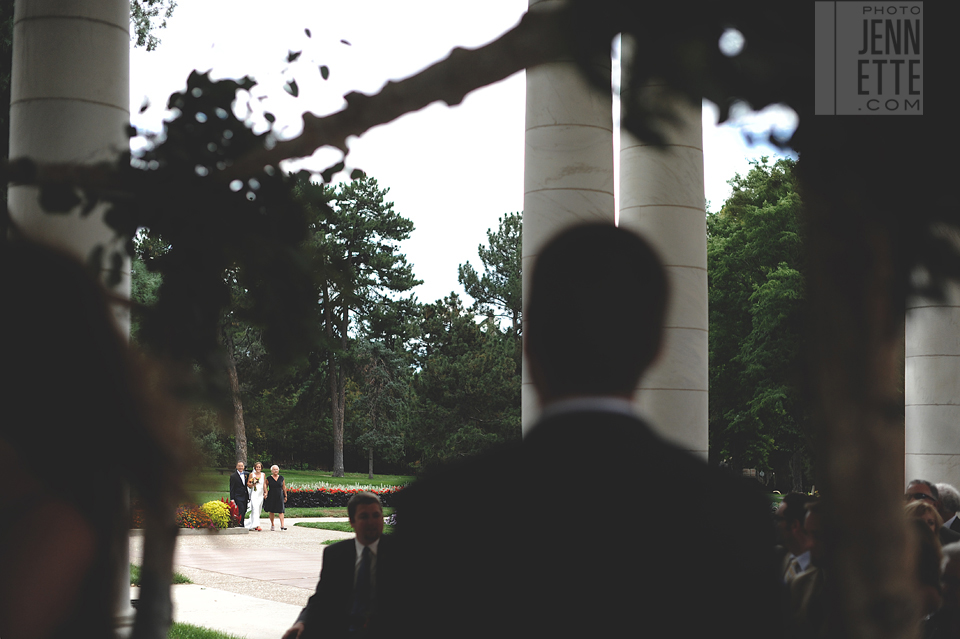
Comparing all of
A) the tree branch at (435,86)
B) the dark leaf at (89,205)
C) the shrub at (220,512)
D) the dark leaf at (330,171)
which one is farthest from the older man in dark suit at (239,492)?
the tree branch at (435,86)

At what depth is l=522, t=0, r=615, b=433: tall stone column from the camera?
1249 cm

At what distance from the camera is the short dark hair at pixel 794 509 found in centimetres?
813

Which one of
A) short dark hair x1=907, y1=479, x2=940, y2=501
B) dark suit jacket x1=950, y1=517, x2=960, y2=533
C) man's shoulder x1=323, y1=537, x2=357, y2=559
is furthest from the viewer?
dark suit jacket x1=950, y1=517, x2=960, y2=533

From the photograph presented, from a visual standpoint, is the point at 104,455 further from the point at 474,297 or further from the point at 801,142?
the point at 474,297

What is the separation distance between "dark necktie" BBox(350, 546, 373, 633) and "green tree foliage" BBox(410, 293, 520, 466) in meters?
70.1

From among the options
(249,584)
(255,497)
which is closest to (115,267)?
(249,584)

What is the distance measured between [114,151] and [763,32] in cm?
227

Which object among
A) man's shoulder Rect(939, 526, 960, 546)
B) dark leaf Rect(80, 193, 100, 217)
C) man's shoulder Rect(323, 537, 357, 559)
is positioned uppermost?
dark leaf Rect(80, 193, 100, 217)

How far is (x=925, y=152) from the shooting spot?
1827mm

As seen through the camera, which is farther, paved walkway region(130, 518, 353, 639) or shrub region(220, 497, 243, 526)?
shrub region(220, 497, 243, 526)

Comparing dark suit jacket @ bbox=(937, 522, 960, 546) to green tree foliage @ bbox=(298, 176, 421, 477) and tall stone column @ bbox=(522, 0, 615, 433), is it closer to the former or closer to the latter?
tall stone column @ bbox=(522, 0, 615, 433)

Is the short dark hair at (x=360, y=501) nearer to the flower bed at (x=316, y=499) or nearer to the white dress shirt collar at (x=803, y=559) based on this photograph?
the white dress shirt collar at (x=803, y=559)

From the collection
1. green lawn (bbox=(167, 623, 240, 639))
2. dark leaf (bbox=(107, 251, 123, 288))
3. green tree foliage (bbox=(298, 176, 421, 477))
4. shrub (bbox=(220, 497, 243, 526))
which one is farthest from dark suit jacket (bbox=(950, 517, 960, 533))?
green tree foliage (bbox=(298, 176, 421, 477))

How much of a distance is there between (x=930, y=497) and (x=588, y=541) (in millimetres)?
9682
